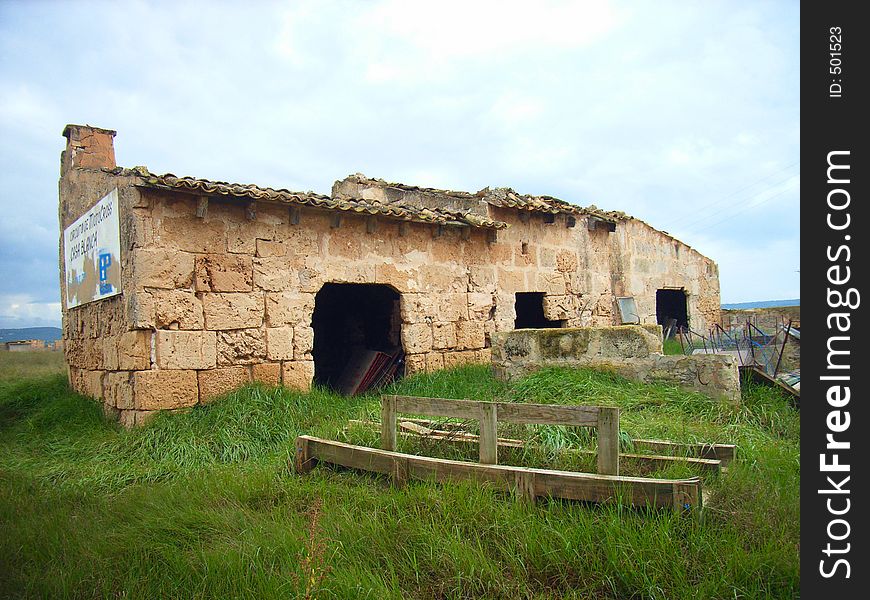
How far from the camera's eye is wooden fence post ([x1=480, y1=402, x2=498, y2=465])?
13.5 feet

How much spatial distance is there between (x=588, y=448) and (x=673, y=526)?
48.1 inches

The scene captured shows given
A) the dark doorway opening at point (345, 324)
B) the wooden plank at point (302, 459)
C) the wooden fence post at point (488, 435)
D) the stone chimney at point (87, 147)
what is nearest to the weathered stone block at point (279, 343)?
the wooden plank at point (302, 459)

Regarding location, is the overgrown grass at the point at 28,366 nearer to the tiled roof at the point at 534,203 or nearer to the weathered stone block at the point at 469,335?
the weathered stone block at the point at 469,335

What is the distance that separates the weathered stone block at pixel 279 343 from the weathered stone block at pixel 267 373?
0.37ft

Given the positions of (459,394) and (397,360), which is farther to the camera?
(397,360)

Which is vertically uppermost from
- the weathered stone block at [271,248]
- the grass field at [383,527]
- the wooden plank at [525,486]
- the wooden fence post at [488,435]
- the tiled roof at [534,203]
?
the tiled roof at [534,203]

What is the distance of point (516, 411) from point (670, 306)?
43.2 ft

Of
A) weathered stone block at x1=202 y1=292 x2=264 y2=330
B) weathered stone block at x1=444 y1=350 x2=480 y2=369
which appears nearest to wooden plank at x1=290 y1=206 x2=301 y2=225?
weathered stone block at x1=202 y1=292 x2=264 y2=330

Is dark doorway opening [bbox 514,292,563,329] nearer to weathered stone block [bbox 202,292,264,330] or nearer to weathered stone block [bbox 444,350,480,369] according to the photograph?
weathered stone block [bbox 444,350,480,369]

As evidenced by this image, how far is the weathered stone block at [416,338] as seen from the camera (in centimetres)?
880

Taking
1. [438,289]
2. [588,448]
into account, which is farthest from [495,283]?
[588,448]

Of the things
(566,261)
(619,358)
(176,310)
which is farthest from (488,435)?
(566,261)

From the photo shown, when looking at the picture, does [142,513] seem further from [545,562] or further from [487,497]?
[545,562]
